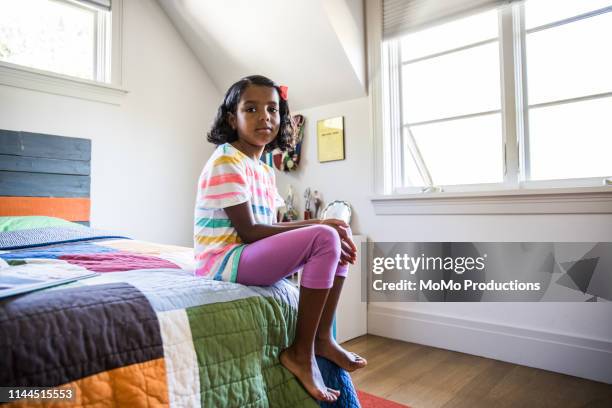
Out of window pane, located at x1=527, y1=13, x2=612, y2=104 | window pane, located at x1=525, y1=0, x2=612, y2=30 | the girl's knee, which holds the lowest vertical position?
the girl's knee

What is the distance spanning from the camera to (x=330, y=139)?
106 inches

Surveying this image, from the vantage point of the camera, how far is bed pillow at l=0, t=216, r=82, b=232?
1.91m

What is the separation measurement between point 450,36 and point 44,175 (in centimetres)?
248

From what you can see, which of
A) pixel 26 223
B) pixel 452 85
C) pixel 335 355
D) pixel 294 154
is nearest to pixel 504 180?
pixel 452 85

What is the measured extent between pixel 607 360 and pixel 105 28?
3333 millimetres

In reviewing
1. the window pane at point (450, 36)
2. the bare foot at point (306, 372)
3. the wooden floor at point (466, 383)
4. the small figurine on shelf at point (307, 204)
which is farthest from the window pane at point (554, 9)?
the bare foot at point (306, 372)

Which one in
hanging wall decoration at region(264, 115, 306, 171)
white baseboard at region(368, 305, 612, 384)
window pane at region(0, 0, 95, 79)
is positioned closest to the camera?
white baseboard at region(368, 305, 612, 384)

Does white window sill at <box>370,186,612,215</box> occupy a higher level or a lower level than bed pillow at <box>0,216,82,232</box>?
higher

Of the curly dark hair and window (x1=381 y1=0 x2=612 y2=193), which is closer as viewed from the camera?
the curly dark hair

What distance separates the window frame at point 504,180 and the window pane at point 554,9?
4 cm

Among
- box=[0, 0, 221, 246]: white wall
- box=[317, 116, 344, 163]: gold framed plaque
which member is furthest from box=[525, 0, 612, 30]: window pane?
box=[0, 0, 221, 246]: white wall

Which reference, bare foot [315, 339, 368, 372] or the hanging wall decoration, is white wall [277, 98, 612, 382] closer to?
the hanging wall decoration

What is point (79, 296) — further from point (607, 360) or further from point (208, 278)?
point (607, 360)

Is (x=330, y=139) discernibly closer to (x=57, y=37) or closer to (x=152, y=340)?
(x=57, y=37)
